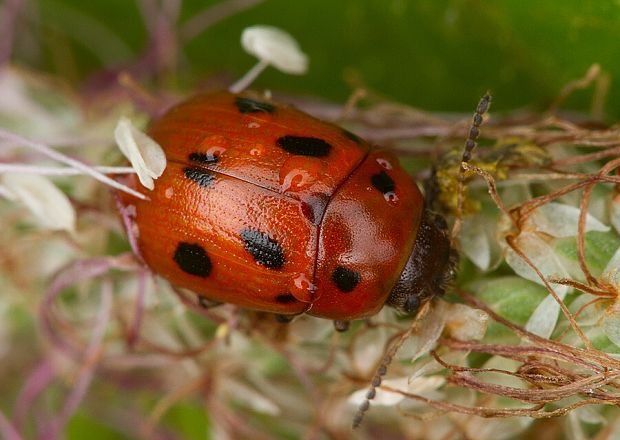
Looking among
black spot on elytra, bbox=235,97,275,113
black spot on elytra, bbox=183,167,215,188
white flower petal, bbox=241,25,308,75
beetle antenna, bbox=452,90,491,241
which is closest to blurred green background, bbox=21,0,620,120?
white flower petal, bbox=241,25,308,75

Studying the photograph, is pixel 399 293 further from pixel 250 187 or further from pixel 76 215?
pixel 76 215

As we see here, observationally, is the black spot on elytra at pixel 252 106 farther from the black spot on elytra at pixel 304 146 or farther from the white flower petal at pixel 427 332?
the white flower petal at pixel 427 332

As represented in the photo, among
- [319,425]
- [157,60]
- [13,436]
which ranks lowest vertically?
[13,436]

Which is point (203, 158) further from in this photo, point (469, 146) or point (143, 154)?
point (469, 146)

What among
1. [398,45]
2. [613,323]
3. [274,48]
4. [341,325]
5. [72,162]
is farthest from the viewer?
[398,45]

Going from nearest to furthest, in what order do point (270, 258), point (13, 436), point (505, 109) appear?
point (270, 258)
point (505, 109)
point (13, 436)

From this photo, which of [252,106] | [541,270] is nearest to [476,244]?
[541,270]

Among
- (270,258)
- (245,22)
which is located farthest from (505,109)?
(270,258)
